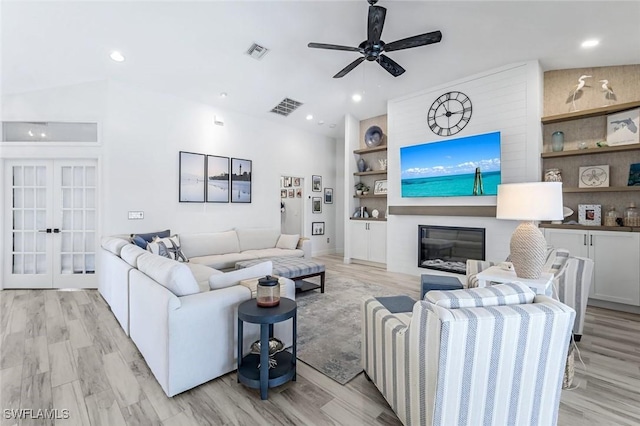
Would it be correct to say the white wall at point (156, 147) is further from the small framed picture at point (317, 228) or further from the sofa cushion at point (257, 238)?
the small framed picture at point (317, 228)

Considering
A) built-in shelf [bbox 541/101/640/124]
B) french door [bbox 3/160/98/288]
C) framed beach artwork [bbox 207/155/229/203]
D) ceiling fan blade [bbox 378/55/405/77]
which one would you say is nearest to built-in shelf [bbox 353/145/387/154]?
ceiling fan blade [bbox 378/55/405/77]

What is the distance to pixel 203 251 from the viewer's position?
5.00m

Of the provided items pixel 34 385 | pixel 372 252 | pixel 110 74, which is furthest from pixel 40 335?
pixel 372 252

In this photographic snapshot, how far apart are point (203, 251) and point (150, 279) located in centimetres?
271

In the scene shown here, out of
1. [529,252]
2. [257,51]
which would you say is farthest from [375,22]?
[529,252]

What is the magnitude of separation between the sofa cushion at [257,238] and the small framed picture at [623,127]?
5.30 m

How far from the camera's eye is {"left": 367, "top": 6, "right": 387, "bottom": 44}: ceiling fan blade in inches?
108

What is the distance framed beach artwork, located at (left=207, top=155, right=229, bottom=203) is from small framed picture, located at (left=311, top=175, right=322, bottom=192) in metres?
2.31

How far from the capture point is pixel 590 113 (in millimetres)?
3832

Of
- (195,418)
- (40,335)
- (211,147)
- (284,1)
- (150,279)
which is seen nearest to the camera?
(195,418)

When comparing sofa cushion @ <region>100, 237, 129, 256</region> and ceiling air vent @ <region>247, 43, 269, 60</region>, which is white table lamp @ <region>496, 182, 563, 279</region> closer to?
ceiling air vent @ <region>247, 43, 269, 60</region>

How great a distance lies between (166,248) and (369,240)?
392 cm

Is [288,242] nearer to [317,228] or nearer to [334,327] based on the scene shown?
[317,228]

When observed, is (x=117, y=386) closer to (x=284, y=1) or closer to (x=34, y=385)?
(x=34, y=385)
